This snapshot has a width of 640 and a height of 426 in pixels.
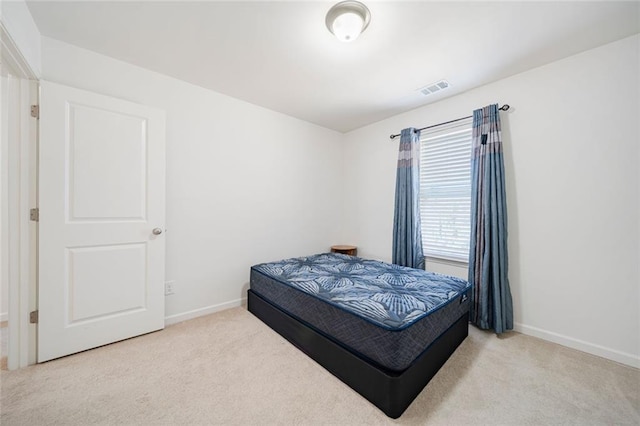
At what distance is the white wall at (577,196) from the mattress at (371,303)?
0.76 meters

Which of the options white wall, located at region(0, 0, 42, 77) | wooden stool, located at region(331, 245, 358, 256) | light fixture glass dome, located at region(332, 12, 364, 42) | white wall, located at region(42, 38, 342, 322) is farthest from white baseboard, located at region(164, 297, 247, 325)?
light fixture glass dome, located at region(332, 12, 364, 42)

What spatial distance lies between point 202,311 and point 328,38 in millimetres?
2783

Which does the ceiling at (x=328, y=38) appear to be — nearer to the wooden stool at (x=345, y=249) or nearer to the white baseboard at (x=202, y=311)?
the wooden stool at (x=345, y=249)

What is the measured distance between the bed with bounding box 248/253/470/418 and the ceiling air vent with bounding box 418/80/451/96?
1.90 metres

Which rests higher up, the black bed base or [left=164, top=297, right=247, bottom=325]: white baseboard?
the black bed base

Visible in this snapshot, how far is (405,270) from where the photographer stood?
2.51 m

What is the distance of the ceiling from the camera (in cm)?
160

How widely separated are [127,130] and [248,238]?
1.55 metres

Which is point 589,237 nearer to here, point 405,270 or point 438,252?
point 438,252

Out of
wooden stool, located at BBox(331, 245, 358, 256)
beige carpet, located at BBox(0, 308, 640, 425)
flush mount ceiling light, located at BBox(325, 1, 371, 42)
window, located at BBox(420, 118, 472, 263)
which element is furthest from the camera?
wooden stool, located at BBox(331, 245, 358, 256)

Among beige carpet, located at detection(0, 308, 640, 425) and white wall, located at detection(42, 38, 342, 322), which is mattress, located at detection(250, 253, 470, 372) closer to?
beige carpet, located at detection(0, 308, 640, 425)

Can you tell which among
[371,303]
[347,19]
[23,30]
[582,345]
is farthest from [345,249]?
[23,30]

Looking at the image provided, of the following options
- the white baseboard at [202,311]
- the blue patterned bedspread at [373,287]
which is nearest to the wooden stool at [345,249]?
the blue patterned bedspread at [373,287]

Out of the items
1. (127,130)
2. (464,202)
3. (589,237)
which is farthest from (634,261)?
(127,130)
